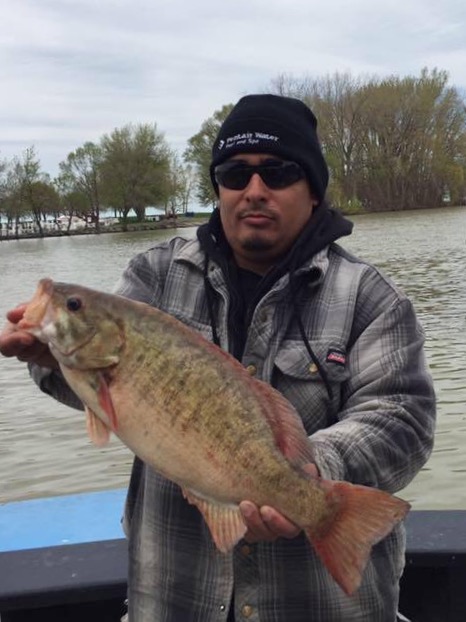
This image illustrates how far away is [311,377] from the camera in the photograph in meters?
2.75

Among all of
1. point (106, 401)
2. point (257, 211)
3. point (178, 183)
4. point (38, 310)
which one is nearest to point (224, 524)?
point (106, 401)

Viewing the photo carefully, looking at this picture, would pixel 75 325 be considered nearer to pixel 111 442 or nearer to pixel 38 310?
pixel 38 310

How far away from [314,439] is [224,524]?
421 millimetres

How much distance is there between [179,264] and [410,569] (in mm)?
1791

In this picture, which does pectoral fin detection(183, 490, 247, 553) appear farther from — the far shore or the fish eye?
the far shore

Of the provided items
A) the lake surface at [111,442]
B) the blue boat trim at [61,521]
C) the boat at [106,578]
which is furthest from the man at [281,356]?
the lake surface at [111,442]

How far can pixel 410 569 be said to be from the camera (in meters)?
3.66

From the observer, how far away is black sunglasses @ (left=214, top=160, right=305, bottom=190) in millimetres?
2979

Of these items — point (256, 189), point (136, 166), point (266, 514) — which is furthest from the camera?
point (136, 166)

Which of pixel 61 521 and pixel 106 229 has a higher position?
pixel 61 521

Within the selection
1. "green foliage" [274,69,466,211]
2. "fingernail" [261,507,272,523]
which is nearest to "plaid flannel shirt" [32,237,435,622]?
"fingernail" [261,507,272,523]

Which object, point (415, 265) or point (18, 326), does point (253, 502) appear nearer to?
point (18, 326)

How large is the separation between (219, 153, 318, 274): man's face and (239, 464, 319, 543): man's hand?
0.98 metres

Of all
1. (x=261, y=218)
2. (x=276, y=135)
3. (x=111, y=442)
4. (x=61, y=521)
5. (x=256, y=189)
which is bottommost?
(x=111, y=442)
